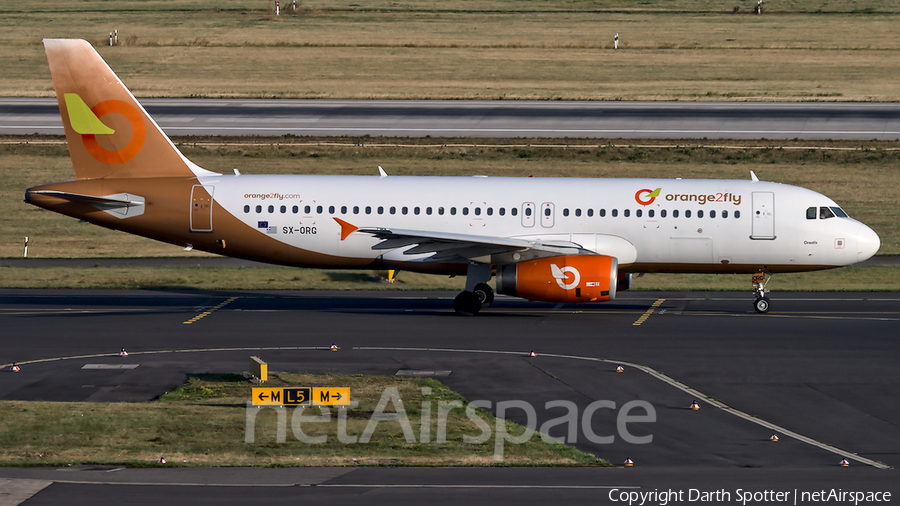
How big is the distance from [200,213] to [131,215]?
2.27m

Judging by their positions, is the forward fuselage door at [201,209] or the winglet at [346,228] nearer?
the winglet at [346,228]

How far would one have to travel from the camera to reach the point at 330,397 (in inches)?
815

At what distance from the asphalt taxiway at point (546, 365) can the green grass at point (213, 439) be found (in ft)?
2.04

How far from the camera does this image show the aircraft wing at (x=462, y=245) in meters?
32.0

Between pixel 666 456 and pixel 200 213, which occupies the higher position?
pixel 200 213

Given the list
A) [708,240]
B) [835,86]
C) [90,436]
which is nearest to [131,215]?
[90,436]

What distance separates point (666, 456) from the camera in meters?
18.7

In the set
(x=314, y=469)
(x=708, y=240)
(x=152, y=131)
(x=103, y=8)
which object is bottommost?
(x=314, y=469)

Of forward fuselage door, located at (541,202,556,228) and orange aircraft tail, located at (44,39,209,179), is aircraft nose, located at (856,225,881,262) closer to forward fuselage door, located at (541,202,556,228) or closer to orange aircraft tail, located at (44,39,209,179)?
forward fuselage door, located at (541,202,556,228)

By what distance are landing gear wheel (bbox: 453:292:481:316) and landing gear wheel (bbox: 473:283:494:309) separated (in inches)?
10.7

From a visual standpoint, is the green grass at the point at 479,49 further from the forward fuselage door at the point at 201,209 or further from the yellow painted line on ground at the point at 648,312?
the forward fuselage door at the point at 201,209

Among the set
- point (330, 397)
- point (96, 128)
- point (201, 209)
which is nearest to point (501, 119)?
point (201, 209)

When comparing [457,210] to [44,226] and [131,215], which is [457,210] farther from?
[44,226]

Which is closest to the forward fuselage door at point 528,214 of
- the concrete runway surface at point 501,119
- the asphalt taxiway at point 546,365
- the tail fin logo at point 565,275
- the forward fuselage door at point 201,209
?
the tail fin logo at point 565,275
